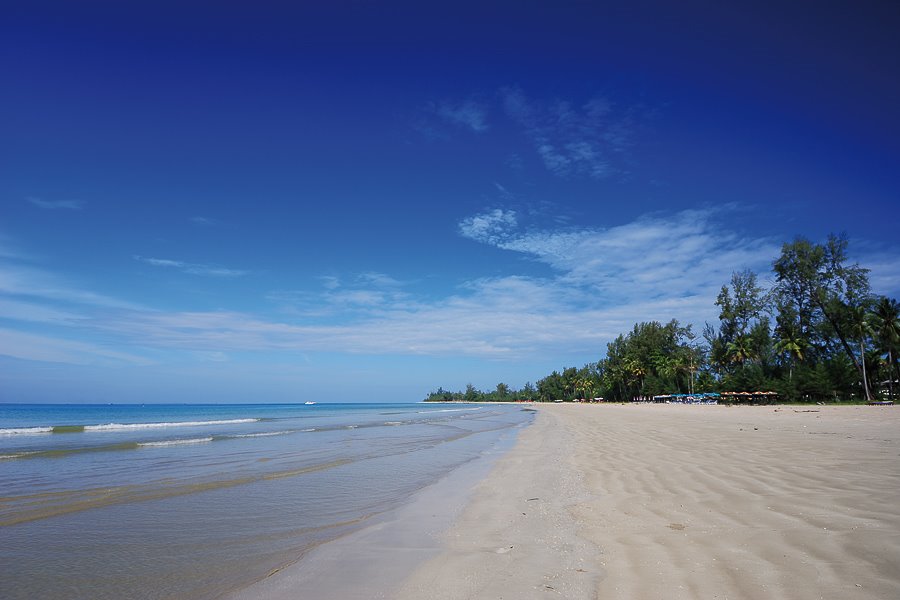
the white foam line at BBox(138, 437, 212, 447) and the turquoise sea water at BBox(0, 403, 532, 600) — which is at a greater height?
the turquoise sea water at BBox(0, 403, 532, 600)

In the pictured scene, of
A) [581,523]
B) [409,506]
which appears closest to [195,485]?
[409,506]

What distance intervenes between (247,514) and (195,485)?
140 inches

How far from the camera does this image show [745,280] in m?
60.9

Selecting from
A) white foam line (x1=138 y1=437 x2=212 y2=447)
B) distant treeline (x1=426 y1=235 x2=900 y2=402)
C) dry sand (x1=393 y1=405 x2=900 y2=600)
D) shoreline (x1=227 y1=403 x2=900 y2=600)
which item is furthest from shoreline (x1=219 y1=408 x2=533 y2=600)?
distant treeline (x1=426 y1=235 x2=900 y2=402)

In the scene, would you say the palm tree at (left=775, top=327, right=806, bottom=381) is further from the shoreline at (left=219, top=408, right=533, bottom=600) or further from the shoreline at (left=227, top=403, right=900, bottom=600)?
the shoreline at (left=219, top=408, right=533, bottom=600)

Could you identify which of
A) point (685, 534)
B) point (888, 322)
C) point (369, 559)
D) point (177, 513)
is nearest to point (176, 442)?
point (177, 513)

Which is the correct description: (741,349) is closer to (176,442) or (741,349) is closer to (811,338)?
(811,338)

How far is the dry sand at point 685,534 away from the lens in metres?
3.62

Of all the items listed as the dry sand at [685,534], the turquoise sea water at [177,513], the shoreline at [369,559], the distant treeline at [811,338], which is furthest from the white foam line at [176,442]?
the distant treeline at [811,338]

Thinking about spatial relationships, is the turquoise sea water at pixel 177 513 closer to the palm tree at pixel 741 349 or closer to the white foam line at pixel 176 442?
the white foam line at pixel 176 442

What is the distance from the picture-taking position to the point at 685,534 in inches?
192

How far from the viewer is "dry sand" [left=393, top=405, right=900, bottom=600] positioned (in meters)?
3.62

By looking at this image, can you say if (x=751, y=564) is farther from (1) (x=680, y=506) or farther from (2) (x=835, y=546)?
(1) (x=680, y=506)

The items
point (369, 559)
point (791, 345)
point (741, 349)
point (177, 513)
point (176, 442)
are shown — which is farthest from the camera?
point (741, 349)
